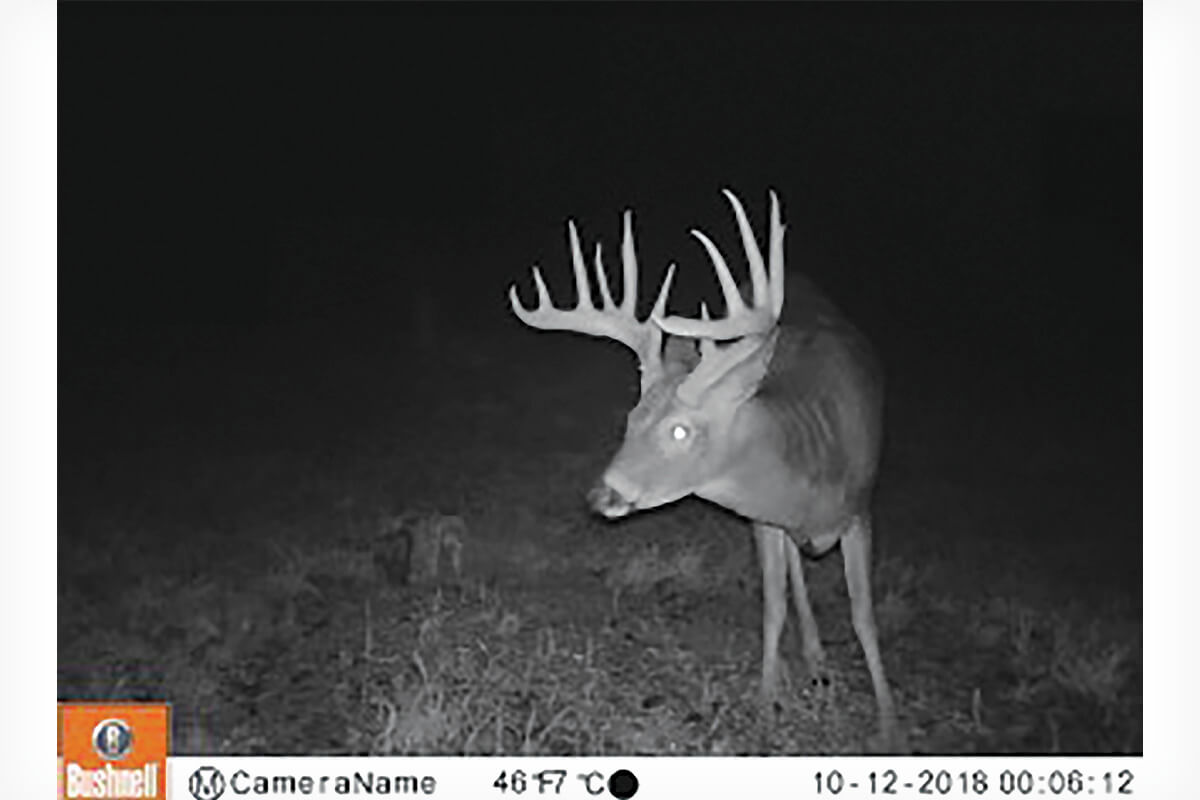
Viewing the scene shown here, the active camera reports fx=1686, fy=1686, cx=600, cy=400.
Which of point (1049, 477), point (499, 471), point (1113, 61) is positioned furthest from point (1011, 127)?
point (499, 471)

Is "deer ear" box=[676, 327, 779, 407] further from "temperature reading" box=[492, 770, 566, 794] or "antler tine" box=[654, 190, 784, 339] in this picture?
"temperature reading" box=[492, 770, 566, 794]

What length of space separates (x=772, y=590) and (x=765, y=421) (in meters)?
0.31

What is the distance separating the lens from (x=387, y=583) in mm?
2410

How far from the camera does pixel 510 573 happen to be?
243 centimetres

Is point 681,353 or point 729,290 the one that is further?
→ point 681,353

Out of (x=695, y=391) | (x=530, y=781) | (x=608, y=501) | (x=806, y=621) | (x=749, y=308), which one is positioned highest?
(x=749, y=308)

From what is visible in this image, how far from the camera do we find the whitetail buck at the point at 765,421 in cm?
211

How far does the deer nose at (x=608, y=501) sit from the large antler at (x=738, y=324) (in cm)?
15

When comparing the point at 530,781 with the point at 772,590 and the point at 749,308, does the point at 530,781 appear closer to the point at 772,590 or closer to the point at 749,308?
the point at 772,590

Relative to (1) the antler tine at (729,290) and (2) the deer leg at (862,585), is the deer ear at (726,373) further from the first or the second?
(2) the deer leg at (862,585)

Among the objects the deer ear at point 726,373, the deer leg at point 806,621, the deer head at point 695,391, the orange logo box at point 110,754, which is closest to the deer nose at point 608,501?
the deer head at point 695,391

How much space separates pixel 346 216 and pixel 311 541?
473 millimetres

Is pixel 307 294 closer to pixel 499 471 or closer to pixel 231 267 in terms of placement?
pixel 231 267

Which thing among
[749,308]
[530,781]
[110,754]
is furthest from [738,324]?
[110,754]
